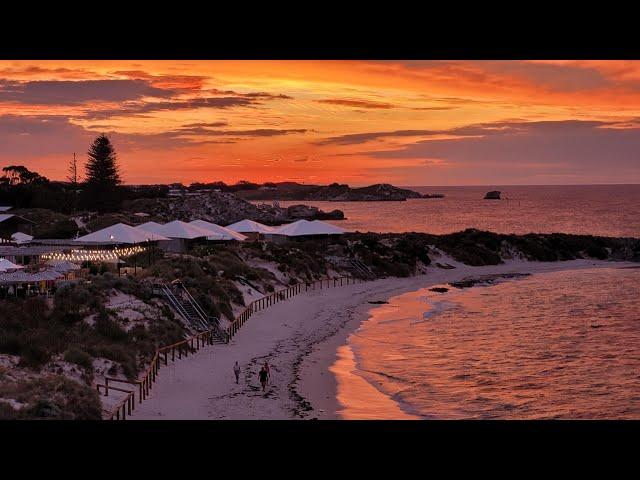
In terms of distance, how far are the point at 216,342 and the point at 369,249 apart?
28393 mm

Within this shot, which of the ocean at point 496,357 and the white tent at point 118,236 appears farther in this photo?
the white tent at point 118,236

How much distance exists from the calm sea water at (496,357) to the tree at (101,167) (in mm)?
41370

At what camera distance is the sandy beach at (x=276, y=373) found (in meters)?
15.2

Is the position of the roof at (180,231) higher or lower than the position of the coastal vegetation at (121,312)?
higher

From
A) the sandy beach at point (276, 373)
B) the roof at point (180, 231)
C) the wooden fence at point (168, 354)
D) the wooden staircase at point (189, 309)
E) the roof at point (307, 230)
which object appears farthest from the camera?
the roof at point (307, 230)

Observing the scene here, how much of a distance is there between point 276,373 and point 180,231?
21077 millimetres

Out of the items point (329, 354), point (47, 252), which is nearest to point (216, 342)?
point (329, 354)

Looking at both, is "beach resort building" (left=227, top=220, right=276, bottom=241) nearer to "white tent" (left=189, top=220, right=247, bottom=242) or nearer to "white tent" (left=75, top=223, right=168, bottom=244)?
"white tent" (left=189, top=220, right=247, bottom=242)

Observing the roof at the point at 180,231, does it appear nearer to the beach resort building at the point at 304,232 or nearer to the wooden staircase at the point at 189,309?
the beach resort building at the point at 304,232

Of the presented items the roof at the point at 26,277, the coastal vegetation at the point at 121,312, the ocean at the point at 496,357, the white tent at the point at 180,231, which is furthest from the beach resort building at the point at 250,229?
the roof at the point at 26,277
